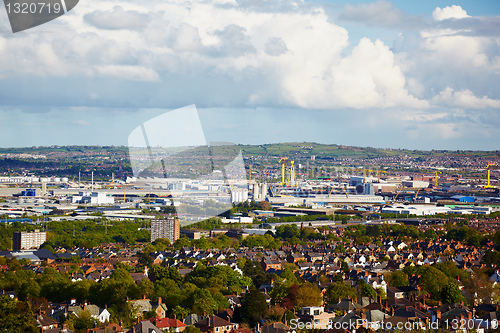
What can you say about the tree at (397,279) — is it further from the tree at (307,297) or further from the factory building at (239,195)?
the factory building at (239,195)

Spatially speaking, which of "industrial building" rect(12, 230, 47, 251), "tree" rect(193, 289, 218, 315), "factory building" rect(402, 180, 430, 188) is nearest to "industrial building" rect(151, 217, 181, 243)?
"industrial building" rect(12, 230, 47, 251)

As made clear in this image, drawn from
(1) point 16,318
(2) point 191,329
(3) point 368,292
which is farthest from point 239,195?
(1) point 16,318

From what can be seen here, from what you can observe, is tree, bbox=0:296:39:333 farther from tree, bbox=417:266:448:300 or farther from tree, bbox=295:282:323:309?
tree, bbox=417:266:448:300

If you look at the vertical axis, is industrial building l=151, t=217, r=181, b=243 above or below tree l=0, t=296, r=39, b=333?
below

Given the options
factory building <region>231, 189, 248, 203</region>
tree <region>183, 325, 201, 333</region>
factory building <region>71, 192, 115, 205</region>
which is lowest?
factory building <region>71, 192, 115, 205</region>

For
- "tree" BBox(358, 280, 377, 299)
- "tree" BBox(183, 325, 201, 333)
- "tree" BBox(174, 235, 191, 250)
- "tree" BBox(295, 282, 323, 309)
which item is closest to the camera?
"tree" BBox(183, 325, 201, 333)
